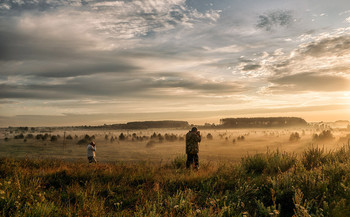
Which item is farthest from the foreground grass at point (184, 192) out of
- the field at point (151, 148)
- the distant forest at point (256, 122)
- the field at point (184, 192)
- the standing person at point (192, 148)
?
the distant forest at point (256, 122)

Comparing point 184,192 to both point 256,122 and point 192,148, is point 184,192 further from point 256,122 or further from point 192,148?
point 256,122

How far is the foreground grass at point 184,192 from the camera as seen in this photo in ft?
17.0

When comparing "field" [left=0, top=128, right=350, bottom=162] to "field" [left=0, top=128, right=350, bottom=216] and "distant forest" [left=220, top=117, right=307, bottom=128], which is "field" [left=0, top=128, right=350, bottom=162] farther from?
"distant forest" [left=220, top=117, right=307, bottom=128]

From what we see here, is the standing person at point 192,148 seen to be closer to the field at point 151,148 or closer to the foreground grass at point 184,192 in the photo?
the field at point 151,148

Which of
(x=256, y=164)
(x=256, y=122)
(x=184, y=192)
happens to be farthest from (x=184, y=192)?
(x=256, y=122)

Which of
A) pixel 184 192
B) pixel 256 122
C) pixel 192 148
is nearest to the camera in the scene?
pixel 184 192

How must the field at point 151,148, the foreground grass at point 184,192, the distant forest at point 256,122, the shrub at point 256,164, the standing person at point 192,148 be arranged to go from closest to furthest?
the foreground grass at point 184,192, the shrub at point 256,164, the standing person at point 192,148, the field at point 151,148, the distant forest at point 256,122

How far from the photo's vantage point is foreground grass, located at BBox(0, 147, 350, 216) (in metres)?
5.17

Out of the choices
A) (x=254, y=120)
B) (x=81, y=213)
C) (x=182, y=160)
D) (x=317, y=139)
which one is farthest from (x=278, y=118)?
(x=81, y=213)

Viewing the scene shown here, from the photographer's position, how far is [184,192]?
7.33 meters

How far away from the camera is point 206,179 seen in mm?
8258

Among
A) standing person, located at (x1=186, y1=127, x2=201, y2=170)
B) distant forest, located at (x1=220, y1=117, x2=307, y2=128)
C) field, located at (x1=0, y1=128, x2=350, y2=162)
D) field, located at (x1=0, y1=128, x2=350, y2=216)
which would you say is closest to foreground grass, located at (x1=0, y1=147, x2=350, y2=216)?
field, located at (x1=0, y1=128, x2=350, y2=216)

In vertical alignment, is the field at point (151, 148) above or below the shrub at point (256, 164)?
below

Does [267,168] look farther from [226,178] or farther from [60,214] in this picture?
[60,214]
